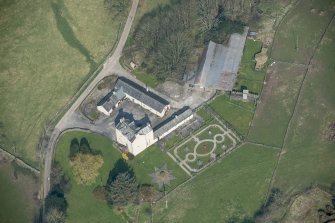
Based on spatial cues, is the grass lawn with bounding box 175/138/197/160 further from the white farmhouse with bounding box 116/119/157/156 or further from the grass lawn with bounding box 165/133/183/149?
the white farmhouse with bounding box 116/119/157/156

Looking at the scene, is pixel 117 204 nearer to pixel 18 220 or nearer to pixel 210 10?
pixel 18 220

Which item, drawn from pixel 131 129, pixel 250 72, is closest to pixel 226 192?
pixel 131 129

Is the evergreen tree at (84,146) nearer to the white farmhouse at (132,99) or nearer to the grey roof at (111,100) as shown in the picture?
the white farmhouse at (132,99)

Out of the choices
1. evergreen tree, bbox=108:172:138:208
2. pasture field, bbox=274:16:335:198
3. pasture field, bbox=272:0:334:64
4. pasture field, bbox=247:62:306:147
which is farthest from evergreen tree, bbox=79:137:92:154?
pasture field, bbox=272:0:334:64

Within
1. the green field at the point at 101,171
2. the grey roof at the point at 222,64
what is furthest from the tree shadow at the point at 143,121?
the grey roof at the point at 222,64

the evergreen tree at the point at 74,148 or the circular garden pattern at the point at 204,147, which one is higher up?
the circular garden pattern at the point at 204,147

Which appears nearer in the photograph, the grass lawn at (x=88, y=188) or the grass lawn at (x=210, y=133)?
the grass lawn at (x=88, y=188)

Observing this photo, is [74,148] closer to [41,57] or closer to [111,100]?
[111,100]
